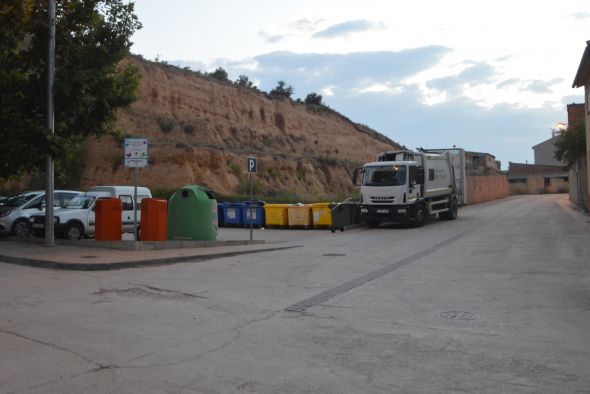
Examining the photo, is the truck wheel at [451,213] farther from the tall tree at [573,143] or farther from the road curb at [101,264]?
the road curb at [101,264]

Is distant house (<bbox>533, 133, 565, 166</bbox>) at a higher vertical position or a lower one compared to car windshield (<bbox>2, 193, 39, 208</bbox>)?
higher

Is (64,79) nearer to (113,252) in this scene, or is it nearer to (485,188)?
(113,252)

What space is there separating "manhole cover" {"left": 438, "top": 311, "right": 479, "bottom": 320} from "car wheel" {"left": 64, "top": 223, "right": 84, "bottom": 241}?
1385cm

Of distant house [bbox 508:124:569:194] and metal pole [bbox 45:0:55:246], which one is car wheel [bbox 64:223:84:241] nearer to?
metal pole [bbox 45:0:55:246]

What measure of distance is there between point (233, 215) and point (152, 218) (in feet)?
37.8

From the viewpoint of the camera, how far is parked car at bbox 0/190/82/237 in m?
19.8

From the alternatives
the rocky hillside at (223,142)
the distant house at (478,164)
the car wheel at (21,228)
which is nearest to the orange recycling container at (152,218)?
the car wheel at (21,228)

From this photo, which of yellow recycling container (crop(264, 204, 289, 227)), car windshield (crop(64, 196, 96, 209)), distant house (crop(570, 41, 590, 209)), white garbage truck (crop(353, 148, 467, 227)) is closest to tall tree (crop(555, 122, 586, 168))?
distant house (crop(570, 41, 590, 209))

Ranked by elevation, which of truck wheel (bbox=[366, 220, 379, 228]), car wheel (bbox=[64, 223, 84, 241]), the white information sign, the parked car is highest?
the white information sign

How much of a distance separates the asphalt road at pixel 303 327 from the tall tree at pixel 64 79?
12.6 feet

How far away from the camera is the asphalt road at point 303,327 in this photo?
18.3 feet

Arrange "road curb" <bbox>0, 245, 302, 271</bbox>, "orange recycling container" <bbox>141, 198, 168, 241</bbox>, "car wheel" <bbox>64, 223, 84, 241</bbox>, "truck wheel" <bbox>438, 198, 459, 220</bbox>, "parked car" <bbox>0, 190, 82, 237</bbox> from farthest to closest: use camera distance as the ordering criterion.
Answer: "truck wheel" <bbox>438, 198, 459, 220</bbox>
"parked car" <bbox>0, 190, 82, 237</bbox>
"car wheel" <bbox>64, 223, 84, 241</bbox>
"orange recycling container" <bbox>141, 198, 168, 241</bbox>
"road curb" <bbox>0, 245, 302, 271</bbox>

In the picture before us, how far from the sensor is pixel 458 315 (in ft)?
27.4

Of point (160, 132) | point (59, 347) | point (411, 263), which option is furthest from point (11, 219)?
point (160, 132)
